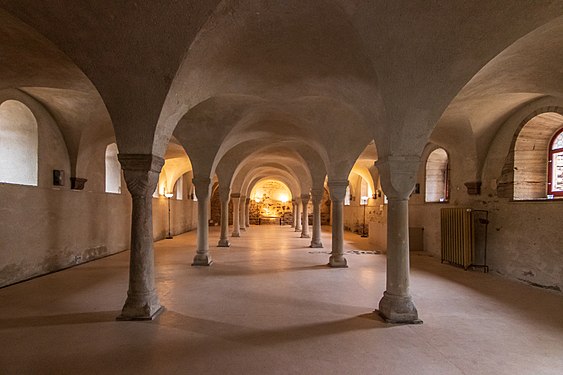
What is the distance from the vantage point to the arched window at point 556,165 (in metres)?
7.01

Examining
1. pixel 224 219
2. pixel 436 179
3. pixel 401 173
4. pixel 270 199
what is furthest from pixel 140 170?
pixel 270 199

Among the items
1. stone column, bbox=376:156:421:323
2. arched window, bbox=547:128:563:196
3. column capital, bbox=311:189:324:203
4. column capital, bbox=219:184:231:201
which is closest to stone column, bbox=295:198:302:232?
column capital, bbox=311:189:324:203

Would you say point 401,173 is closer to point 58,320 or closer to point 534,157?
point 534,157

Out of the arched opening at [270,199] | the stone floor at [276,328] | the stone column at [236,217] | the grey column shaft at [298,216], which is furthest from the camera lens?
the arched opening at [270,199]

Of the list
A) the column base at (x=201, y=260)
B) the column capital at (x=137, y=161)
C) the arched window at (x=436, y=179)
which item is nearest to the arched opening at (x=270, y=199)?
the arched window at (x=436, y=179)

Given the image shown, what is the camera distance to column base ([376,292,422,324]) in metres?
4.55

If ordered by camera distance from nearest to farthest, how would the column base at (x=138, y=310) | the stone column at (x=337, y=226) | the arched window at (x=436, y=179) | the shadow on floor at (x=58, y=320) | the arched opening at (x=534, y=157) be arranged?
the shadow on floor at (x=58, y=320) → the column base at (x=138, y=310) → the arched opening at (x=534, y=157) → the stone column at (x=337, y=226) → the arched window at (x=436, y=179)

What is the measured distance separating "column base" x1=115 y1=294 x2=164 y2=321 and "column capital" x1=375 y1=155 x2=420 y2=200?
379 centimetres

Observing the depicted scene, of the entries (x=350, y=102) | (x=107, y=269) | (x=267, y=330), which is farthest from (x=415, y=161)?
(x=107, y=269)

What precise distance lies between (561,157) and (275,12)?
Result: 6960 millimetres

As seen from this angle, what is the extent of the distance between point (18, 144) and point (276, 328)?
6925 millimetres

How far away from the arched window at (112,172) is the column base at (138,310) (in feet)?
24.9

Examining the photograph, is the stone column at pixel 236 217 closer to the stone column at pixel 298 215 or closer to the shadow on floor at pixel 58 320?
the stone column at pixel 298 215

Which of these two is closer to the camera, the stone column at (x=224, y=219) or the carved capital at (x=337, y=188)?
the carved capital at (x=337, y=188)
